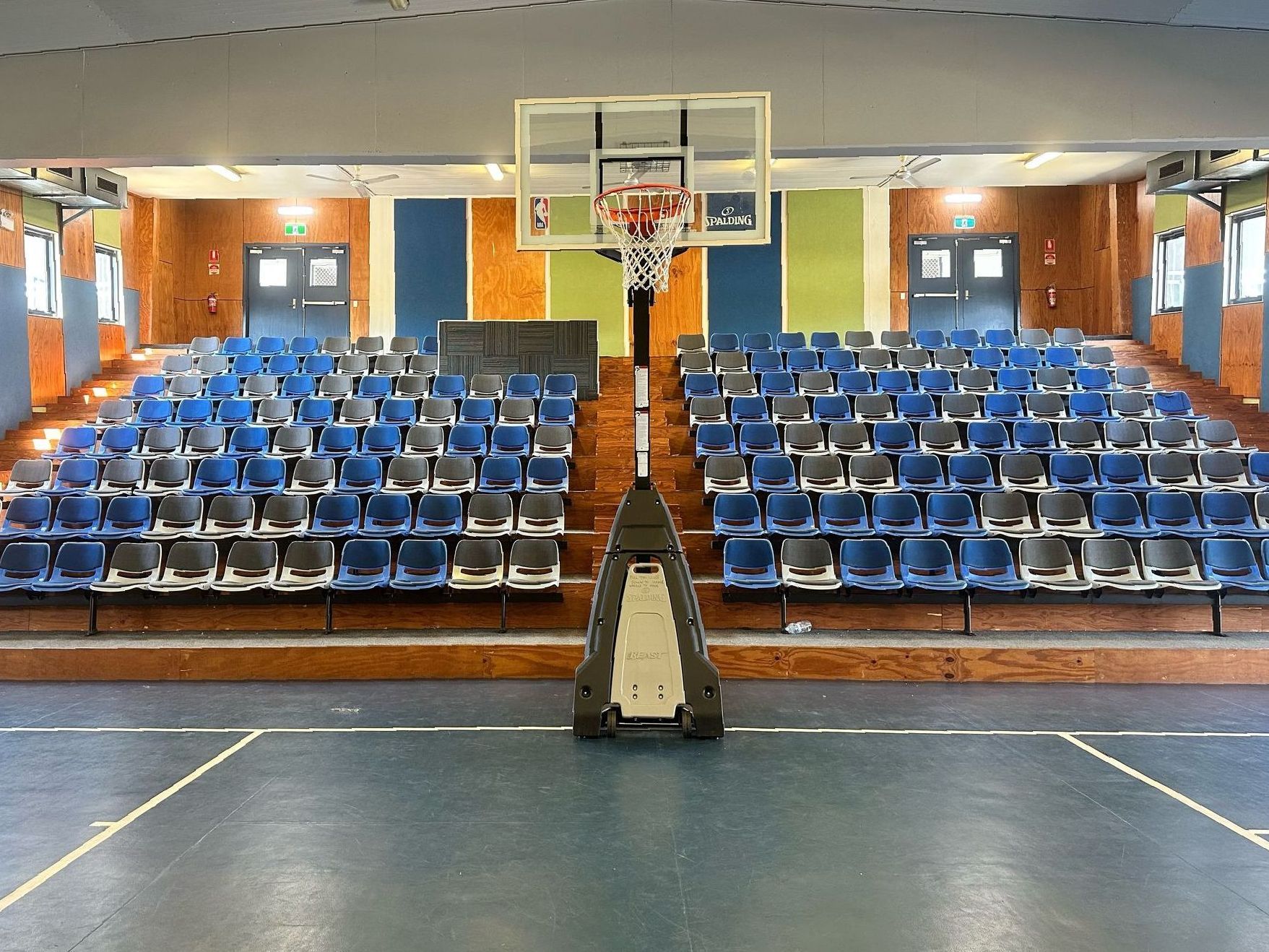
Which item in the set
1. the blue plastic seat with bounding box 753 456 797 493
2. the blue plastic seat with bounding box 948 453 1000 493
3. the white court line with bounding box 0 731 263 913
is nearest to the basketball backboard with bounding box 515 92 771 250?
the blue plastic seat with bounding box 753 456 797 493

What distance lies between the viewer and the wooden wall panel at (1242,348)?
961 cm

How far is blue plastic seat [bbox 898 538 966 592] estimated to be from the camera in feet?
20.1

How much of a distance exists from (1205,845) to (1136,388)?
732cm

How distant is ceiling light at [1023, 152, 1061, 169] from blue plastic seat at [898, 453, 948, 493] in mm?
5942

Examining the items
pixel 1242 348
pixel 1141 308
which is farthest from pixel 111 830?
pixel 1141 308

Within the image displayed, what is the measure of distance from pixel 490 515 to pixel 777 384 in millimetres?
3496

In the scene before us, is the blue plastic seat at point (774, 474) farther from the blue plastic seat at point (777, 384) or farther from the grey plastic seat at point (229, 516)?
the grey plastic seat at point (229, 516)

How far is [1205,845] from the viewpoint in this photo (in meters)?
3.16

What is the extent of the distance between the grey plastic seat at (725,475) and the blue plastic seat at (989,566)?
53.4 inches

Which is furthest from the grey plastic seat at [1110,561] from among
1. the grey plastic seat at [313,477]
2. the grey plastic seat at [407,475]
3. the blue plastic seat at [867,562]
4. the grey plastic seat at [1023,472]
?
the grey plastic seat at [313,477]

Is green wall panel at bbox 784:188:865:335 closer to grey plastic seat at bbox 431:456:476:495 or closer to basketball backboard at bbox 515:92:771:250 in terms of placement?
grey plastic seat at bbox 431:456:476:495

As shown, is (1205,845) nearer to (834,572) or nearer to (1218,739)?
(1218,739)

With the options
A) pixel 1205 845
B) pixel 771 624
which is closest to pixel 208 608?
pixel 771 624

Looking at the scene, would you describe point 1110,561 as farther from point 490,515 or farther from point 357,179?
point 357,179
